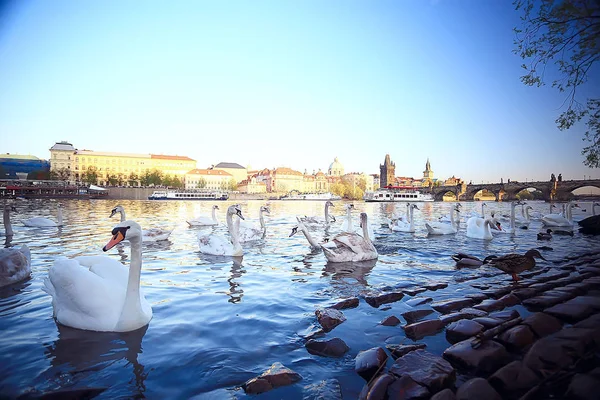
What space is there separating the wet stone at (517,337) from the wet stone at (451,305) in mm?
1166

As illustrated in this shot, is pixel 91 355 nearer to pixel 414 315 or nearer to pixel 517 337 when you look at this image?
pixel 414 315

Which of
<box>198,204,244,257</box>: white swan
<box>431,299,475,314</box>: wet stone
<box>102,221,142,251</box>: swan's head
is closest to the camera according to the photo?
<box>102,221,142,251</box>: swan's head

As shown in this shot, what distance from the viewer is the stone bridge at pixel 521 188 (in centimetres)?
2598

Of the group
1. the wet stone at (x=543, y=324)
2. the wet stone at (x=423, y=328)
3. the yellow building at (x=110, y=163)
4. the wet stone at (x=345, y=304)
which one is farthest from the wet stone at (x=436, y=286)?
the yellow building at (x=110, y=163)

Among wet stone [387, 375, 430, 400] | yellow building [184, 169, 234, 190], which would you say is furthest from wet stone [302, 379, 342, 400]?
yellow building [184, 169, 234, 190]

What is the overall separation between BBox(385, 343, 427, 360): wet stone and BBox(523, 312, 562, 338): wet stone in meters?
1.28

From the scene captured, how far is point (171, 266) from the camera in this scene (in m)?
7.70

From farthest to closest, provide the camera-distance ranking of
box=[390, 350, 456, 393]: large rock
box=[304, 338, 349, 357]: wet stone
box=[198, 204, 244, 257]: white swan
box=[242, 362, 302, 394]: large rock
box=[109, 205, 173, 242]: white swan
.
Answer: box=[109, 205, 173, 242]: white swan → box=[198, 204, 244, 257]: white swan → box=[304, 338, 349, 357]: wet stone → box=[242, 362, 302, 394]: large rock → box=[390, 350, 456, 393]: large rock

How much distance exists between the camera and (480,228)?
41.3 feet

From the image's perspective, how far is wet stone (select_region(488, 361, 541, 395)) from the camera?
245 cm

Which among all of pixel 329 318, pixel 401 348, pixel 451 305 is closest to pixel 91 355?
pixel 329 318

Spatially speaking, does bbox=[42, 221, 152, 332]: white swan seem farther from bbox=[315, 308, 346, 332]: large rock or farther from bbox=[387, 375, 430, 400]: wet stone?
bbox=[387, 375, 430, 400]: wet stone

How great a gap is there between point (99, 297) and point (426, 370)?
12.6 feet

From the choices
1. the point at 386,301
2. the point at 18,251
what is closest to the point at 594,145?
the point at 386,301
